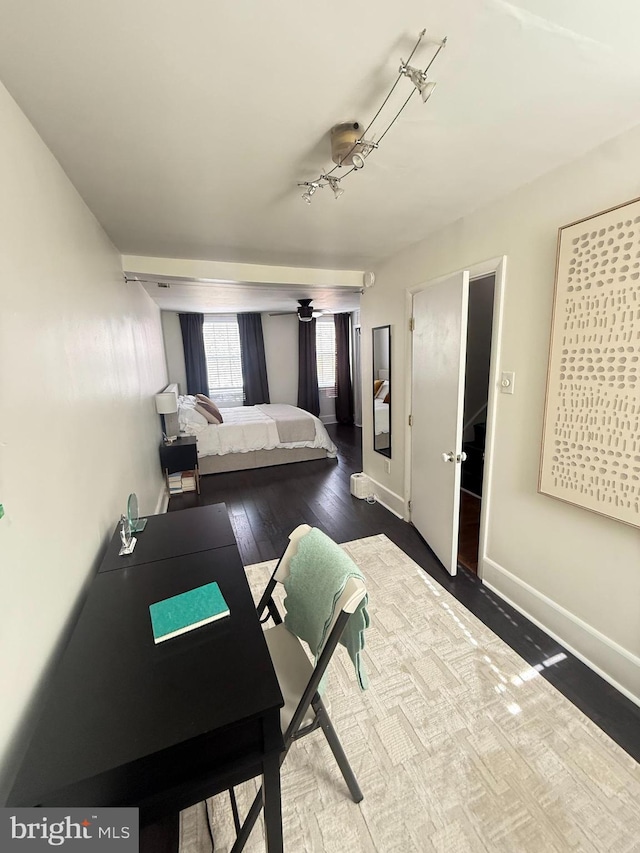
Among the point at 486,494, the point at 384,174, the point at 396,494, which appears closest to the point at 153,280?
the point at 384,174

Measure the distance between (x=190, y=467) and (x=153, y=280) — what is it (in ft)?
6.44

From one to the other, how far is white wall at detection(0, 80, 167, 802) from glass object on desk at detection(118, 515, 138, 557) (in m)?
0.11

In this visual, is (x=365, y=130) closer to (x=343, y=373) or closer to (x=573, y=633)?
(x=573, y=633)

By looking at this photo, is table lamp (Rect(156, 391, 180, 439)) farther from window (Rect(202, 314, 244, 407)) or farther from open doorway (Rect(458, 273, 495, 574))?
open doorway (Rect(458, 273, 495, 574))

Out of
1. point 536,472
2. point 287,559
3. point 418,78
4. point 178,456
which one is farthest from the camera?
point 178,456

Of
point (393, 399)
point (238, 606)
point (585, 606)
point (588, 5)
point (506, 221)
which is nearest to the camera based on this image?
point (588, 5)

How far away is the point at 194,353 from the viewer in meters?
6.24

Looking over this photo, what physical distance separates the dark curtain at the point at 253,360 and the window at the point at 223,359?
0.13m

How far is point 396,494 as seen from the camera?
3293 millimetres

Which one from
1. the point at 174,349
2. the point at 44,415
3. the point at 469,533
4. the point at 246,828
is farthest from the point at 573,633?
the point at 174,349

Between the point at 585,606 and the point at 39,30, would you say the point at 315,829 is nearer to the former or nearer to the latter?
the point at 585,606

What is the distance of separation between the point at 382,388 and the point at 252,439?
2112 millimetres

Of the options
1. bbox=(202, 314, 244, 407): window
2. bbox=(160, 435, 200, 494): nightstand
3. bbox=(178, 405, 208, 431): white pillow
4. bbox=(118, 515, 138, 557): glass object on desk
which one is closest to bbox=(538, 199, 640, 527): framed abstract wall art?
bbox=(118, 515, 138, 557): glass object on desk

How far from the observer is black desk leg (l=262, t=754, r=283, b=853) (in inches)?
34.2
